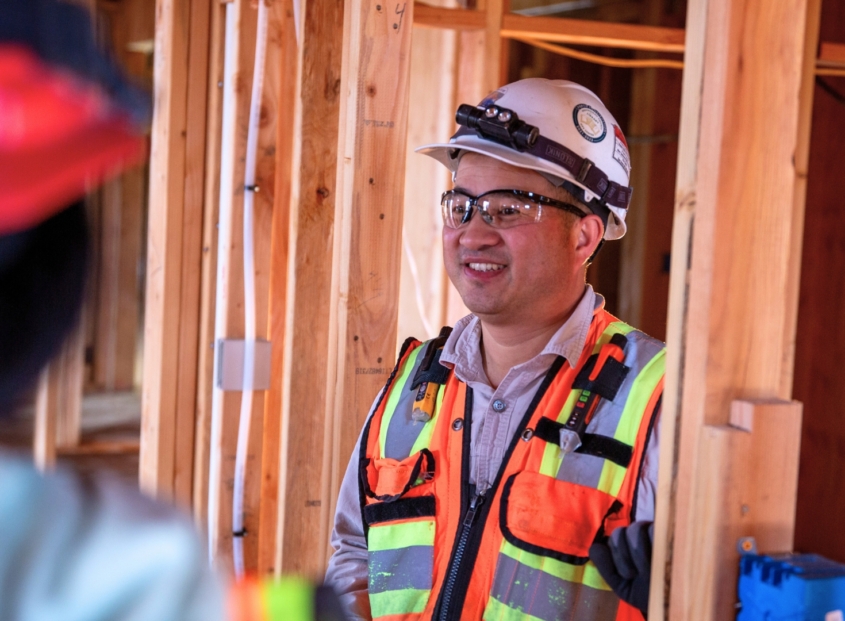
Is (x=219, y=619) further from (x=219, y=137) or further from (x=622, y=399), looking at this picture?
(x=219, y=137)

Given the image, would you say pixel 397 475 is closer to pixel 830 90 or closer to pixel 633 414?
pixel 633 414

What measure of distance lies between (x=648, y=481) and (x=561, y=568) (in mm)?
228

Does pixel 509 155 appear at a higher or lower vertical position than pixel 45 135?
higher

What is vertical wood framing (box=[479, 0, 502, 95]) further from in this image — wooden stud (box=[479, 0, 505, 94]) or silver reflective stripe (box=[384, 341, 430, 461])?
silver reflective stripe (box=[384, 341, 430, 461])

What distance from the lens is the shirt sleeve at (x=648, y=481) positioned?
1595mm

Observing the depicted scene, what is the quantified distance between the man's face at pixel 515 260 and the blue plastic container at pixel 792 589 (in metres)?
1.08

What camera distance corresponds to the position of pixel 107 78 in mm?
490

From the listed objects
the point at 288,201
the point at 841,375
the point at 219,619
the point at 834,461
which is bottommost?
the point at 834,461

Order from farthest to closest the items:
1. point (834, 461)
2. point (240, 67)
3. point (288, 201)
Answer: point (834, 461)
point (288, 201)
point (240, 67)

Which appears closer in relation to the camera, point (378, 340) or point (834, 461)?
point (378, 340)

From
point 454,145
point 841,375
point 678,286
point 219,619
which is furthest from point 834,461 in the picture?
point 219,619

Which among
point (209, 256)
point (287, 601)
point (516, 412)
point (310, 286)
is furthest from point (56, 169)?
point (209, 256)

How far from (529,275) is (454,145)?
1.12 feet

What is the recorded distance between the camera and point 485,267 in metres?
2.00
